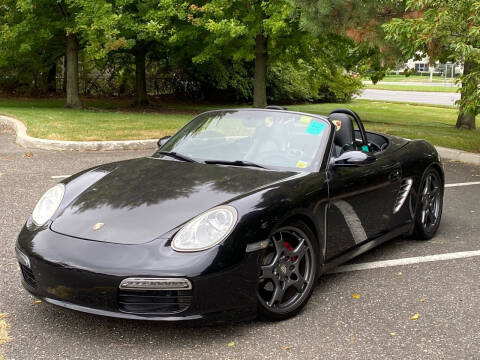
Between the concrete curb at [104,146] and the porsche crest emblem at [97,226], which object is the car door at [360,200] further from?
the concrete curb at [104,146]

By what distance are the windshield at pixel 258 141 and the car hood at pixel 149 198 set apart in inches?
8.9

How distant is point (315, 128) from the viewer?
4.87m

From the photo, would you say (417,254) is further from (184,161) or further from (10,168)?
(10,168)

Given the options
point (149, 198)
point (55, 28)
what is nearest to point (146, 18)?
point (55, 28)

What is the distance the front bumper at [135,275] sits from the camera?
135 inches

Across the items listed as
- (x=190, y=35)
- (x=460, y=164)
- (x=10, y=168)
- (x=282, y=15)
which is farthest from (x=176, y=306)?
(x=190, y=35)

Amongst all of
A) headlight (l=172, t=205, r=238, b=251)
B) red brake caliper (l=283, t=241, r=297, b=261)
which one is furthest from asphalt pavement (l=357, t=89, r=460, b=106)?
headlight (l=172, t=205, r=238, b=251)

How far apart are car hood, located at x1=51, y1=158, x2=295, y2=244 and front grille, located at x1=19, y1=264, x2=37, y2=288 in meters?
0.31

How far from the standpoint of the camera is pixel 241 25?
57.8 feet

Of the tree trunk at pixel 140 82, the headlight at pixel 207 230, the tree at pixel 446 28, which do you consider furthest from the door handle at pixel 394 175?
the tree trunk at pixel 140 82

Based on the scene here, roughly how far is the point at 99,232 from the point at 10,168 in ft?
20.7

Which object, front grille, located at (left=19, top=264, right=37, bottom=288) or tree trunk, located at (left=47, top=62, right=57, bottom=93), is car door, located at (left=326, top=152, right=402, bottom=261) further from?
tree trunk, located at (left=47, top=62, right=57, bottom=93)

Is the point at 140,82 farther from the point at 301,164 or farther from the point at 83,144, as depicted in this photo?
the point at 301,164

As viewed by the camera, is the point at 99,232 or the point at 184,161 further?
the point at 184,161
